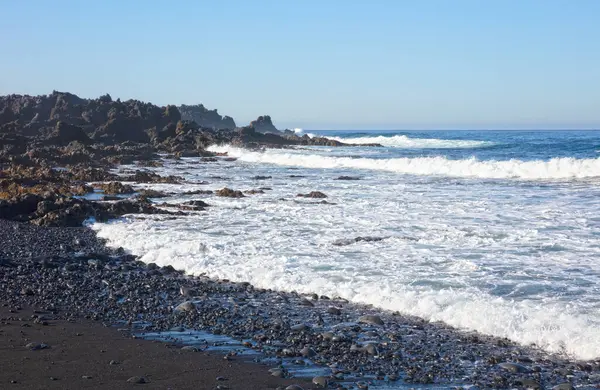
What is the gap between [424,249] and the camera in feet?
36.4

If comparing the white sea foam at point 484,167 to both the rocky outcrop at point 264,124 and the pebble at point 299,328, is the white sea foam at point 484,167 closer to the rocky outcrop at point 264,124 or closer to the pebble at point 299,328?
the pebble at point 299,328

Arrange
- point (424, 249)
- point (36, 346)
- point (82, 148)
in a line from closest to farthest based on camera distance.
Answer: point (36, 346) → point (424, 249) → point (82, 148)

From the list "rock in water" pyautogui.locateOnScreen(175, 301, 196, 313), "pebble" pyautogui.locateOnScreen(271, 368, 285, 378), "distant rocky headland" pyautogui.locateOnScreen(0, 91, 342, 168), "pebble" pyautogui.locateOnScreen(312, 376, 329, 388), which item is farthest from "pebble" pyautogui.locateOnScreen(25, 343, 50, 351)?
"distant rocky headland" pyautogui.locateOnScreen(0, 91, 342, 168)

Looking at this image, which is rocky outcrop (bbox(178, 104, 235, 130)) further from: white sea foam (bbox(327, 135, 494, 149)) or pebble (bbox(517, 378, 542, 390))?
pebble (bbox(517, 378, 542, 390))

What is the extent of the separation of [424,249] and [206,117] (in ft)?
315

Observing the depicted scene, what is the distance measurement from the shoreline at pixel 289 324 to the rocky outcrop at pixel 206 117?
9378cm

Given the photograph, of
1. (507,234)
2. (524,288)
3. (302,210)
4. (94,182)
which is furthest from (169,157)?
(524,288)

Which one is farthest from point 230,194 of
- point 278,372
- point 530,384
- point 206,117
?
point 206,117

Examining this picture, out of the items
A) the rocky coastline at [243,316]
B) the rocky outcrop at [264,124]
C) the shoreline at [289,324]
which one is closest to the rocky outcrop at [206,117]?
the rocky outcrop at [264,124]

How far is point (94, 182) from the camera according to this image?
2302 centimetres

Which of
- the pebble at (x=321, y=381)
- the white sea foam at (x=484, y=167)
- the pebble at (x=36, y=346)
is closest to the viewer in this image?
the pebble at (x=321, y=381)

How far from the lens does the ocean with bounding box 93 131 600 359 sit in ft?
24.9

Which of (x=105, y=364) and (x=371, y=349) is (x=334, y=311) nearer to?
(x=371, y=349)

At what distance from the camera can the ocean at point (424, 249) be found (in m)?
7.59
